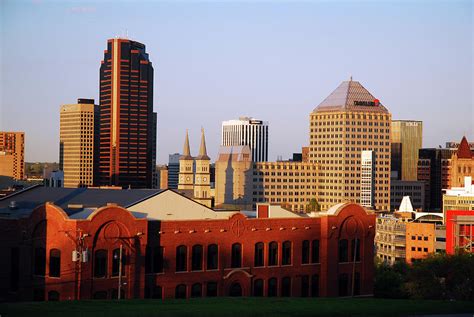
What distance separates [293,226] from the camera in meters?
78.4

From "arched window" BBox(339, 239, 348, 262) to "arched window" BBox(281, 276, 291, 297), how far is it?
19.0 feet

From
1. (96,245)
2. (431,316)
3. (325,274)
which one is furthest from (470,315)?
(325,274)

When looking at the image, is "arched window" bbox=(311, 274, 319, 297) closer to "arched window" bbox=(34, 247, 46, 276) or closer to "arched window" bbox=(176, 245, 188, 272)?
"arched window" bbox=(176, 245, 188, 272)

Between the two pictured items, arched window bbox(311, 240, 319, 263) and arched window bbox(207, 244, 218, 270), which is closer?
arched window bbox(207, 244, 218, 270)

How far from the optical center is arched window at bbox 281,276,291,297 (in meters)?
77.9

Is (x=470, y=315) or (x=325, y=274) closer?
(x=470, y=315)

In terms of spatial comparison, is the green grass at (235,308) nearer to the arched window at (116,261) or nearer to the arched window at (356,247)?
the arched window at (116,261)

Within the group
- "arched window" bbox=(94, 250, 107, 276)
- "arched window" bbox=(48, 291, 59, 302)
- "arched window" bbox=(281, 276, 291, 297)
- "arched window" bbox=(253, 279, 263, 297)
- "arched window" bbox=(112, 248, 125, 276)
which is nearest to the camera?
"arched window" bbox=(48, 291, 59, 302)

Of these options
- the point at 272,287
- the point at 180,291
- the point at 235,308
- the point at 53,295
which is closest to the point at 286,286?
the point at 272,287

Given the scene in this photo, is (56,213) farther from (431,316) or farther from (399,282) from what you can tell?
(399,282)

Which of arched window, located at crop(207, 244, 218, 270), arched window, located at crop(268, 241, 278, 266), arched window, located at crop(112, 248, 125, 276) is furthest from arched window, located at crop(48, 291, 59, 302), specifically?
arched window, located at crop(268, 241, 278, 266)

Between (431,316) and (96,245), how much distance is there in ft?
97.0

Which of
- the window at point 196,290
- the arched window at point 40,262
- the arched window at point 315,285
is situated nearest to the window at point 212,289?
the window at point 196,290

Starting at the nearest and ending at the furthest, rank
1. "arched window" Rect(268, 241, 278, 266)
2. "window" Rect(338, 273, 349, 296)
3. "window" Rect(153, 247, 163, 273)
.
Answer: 1. "window" Rect(153, 247, 163, 273)
2. "arched window" Rect(268, 241, 278, 266)
3. "window" Rect(338, 273, 349, 296)
